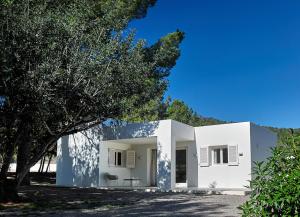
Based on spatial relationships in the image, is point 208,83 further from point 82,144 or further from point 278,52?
point 82,144

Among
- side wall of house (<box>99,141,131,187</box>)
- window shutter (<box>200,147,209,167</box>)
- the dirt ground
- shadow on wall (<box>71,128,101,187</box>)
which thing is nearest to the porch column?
window shutter (<box>200,147,209,167</box>)

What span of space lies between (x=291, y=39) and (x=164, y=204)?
14.6 meters

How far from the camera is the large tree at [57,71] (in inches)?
492

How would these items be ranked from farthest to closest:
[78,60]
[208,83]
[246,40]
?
[208,83] < [246,40] < [78,60]

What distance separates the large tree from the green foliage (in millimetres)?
8829

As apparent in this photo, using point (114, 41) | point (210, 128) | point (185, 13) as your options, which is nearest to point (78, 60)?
point (114, 41)

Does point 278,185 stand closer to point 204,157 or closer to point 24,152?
point 24,152

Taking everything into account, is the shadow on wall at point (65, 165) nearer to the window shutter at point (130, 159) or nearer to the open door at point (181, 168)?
the window shutter at point (130, 159)

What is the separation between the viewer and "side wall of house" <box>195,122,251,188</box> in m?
22.8

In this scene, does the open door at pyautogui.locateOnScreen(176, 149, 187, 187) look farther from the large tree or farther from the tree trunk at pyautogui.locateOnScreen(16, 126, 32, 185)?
the tree trunk at pyautogui.locateOnScreen(16, 126, 32, 185)

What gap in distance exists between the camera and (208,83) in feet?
125

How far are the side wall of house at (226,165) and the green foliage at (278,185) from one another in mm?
17888

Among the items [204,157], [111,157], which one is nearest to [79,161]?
[111,157]

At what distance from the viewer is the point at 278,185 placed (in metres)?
4.64
